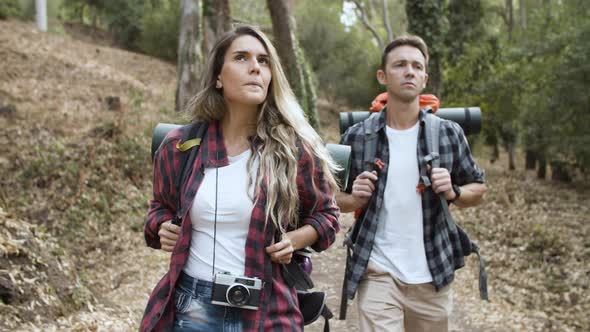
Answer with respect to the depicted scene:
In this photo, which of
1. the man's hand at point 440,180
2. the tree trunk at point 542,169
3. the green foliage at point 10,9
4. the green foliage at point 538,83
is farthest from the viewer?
the green foliage at point 10,9

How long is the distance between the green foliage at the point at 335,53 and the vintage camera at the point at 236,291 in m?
27.2

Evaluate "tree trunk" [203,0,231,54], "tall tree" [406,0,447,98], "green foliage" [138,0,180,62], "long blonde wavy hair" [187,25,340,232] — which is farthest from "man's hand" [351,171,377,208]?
"green foliage" [138,0,180,62]

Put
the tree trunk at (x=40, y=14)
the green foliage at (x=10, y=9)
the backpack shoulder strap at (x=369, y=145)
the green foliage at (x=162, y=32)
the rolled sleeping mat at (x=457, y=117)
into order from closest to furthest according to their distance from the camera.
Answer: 1. the backpack shoulder strap at (x=369, y=145)
2. the rolled sleeping mat at (x=457, y=117)
3. the green foliage at (x=10, y=9)
4. the tree trunk at (x=40, y=14)
5. the green foliage at (x=162, y=32)

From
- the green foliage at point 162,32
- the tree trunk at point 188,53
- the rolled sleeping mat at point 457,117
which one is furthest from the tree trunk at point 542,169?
the green foliage at point 162,32

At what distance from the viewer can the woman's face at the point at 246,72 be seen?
96.3 inches

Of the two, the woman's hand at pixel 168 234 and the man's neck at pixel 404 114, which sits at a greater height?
the man's neck at pixel 404 114

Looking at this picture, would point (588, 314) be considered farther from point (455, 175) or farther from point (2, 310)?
point (2, 310)

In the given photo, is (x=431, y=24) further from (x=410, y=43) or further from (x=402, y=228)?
(x=402, y=228)

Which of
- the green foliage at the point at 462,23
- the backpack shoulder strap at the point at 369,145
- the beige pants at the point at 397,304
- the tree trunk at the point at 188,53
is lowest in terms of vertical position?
the beige pants at the point at 397,304

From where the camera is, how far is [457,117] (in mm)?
3828

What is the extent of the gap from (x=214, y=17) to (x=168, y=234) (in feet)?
43.1

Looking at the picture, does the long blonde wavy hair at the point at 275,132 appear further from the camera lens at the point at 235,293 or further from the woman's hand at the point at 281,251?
the camera lens at the point at 235,293

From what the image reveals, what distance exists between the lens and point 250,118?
2.55 metres

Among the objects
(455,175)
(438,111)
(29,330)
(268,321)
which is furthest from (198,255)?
(29,330)
